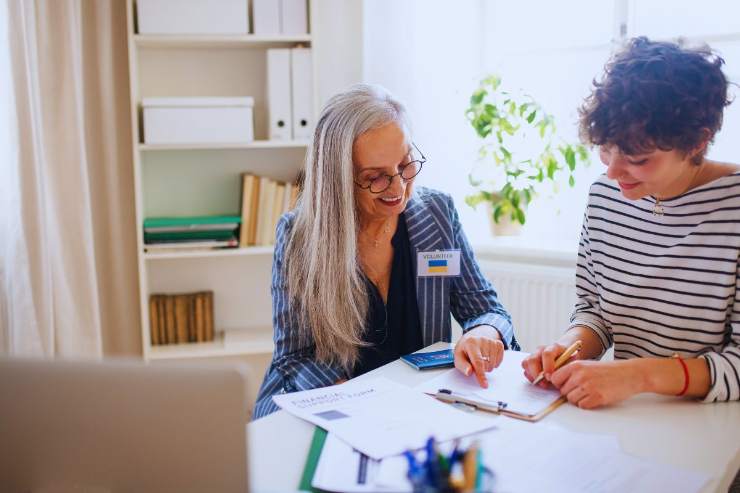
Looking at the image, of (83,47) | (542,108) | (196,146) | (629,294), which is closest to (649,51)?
(629,294)

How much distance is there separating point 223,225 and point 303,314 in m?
1.52

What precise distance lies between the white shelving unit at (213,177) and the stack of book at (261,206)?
8 centimetres

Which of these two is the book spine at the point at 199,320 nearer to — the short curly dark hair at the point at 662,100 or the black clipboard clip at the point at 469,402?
the black clipboard clip at the point at 469,402

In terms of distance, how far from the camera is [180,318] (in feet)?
10.7

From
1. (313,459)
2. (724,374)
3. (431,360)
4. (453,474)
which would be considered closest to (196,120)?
(431,360)

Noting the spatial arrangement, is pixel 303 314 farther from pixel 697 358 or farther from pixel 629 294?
pixel 697 358

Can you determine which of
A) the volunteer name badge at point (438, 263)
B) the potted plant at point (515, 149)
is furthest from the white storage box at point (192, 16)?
the volunteer name badge at point (438, 263)

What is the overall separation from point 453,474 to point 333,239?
1106mm

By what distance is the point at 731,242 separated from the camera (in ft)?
4.61

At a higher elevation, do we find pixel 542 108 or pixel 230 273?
pixel 542 108

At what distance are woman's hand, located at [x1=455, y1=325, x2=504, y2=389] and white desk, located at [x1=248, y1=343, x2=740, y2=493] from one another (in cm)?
20

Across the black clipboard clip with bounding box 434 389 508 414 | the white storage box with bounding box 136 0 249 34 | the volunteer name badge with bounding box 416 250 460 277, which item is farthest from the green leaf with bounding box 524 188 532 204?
the black clipboard clip with bounding box 434 389 508 414

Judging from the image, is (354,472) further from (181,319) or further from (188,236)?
(181,319)

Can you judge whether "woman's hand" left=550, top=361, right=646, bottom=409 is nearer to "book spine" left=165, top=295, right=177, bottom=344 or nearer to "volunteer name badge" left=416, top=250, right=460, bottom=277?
"volunteer name badge" left=416, top=250, right=460, bottom=277
